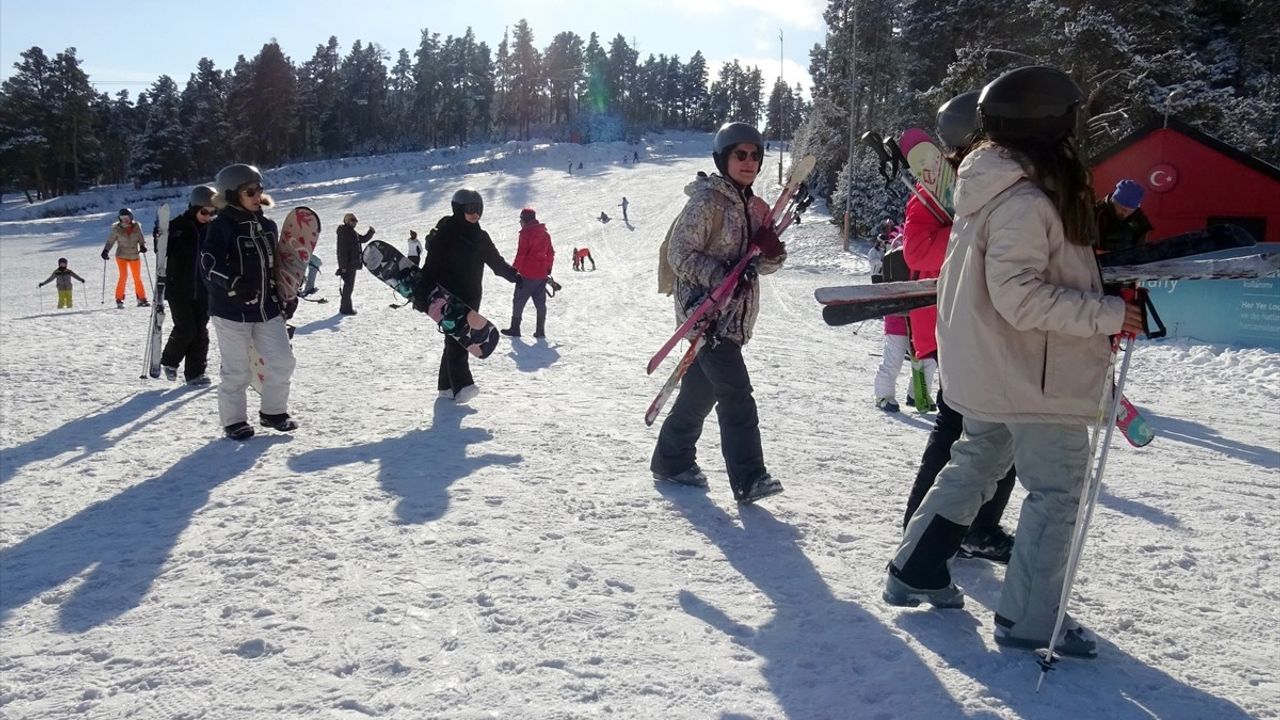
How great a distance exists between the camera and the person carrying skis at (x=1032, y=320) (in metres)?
2.46

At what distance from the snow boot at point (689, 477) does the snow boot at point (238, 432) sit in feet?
10.5

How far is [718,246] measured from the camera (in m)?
4.22

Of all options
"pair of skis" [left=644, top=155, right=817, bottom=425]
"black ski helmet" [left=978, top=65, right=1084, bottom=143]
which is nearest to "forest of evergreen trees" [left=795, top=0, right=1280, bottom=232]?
"pair of skis" [left=644, top=155, right=817, bottom=425]

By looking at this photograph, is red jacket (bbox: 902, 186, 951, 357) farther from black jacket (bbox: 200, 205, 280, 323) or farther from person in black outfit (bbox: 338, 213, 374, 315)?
person in black outfit (bbox: 338, 213, 374, 315)

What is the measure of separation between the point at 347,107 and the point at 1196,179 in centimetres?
8513

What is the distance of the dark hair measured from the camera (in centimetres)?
249

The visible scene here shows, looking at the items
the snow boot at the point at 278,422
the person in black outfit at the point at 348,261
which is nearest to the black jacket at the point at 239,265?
the snow boot at the point at 278,422

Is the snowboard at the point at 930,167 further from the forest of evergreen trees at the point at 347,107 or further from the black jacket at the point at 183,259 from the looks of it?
the forest of evergreen trees at the point at 347,107

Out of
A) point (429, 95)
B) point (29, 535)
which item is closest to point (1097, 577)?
point (29, 535)

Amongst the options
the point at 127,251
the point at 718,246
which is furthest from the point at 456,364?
the point at 127,251

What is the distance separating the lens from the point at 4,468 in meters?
5.10

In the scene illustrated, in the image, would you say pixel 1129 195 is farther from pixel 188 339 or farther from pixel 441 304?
pixel 188 339

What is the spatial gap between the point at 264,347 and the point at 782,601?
4.45m

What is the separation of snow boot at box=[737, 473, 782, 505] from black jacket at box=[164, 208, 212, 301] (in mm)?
6242
